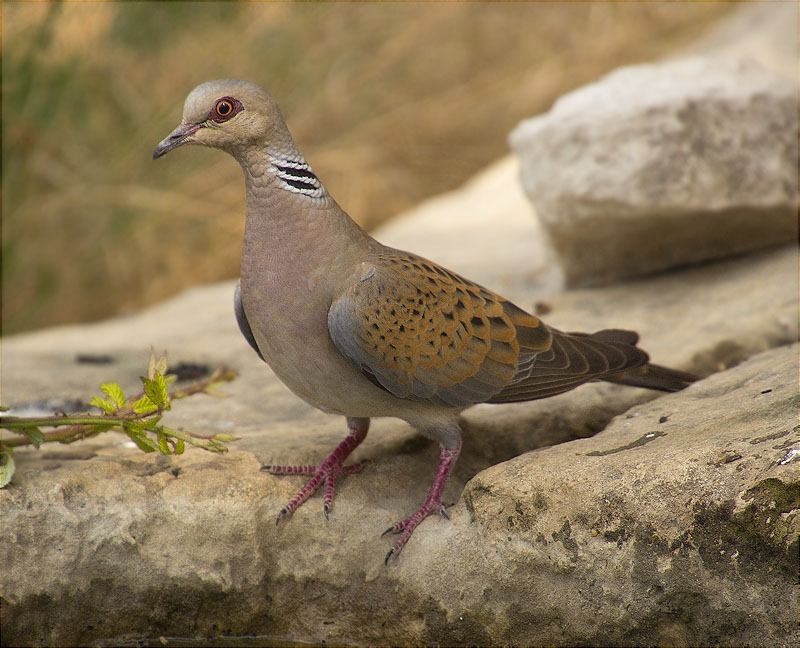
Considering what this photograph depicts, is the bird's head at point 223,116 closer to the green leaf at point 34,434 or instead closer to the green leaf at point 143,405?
the green leaf at point 143,405

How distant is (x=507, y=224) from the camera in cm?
754

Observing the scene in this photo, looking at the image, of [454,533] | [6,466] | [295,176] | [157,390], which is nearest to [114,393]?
[157,390]

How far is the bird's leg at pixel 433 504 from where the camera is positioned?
2.95 m

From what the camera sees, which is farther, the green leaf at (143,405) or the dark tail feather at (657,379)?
the dark tail feather at (657,379)

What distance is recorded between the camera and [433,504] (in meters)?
3.04

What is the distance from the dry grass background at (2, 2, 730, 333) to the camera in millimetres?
6055

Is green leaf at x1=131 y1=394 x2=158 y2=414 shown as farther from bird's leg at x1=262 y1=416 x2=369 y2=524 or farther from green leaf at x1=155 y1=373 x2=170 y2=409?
bird's leg at x1=262 y1=416 x2=369 y2=524

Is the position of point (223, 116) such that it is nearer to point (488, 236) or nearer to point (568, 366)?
point (568, 366)

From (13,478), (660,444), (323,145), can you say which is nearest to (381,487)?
(660,444)

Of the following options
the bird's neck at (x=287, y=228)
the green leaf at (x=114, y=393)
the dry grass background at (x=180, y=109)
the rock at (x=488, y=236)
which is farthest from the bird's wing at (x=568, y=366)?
the dry grass background at (x=180, y=109)

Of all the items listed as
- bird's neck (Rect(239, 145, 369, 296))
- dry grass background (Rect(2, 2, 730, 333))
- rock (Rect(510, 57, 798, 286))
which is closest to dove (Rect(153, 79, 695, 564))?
bird's neck (Rect(239, 145, 369, 296))

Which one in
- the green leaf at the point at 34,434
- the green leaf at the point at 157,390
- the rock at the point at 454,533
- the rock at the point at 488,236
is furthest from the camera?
the rock at the point at 488,236

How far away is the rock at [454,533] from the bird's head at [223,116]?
1.11m

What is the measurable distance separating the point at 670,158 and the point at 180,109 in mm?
3836
